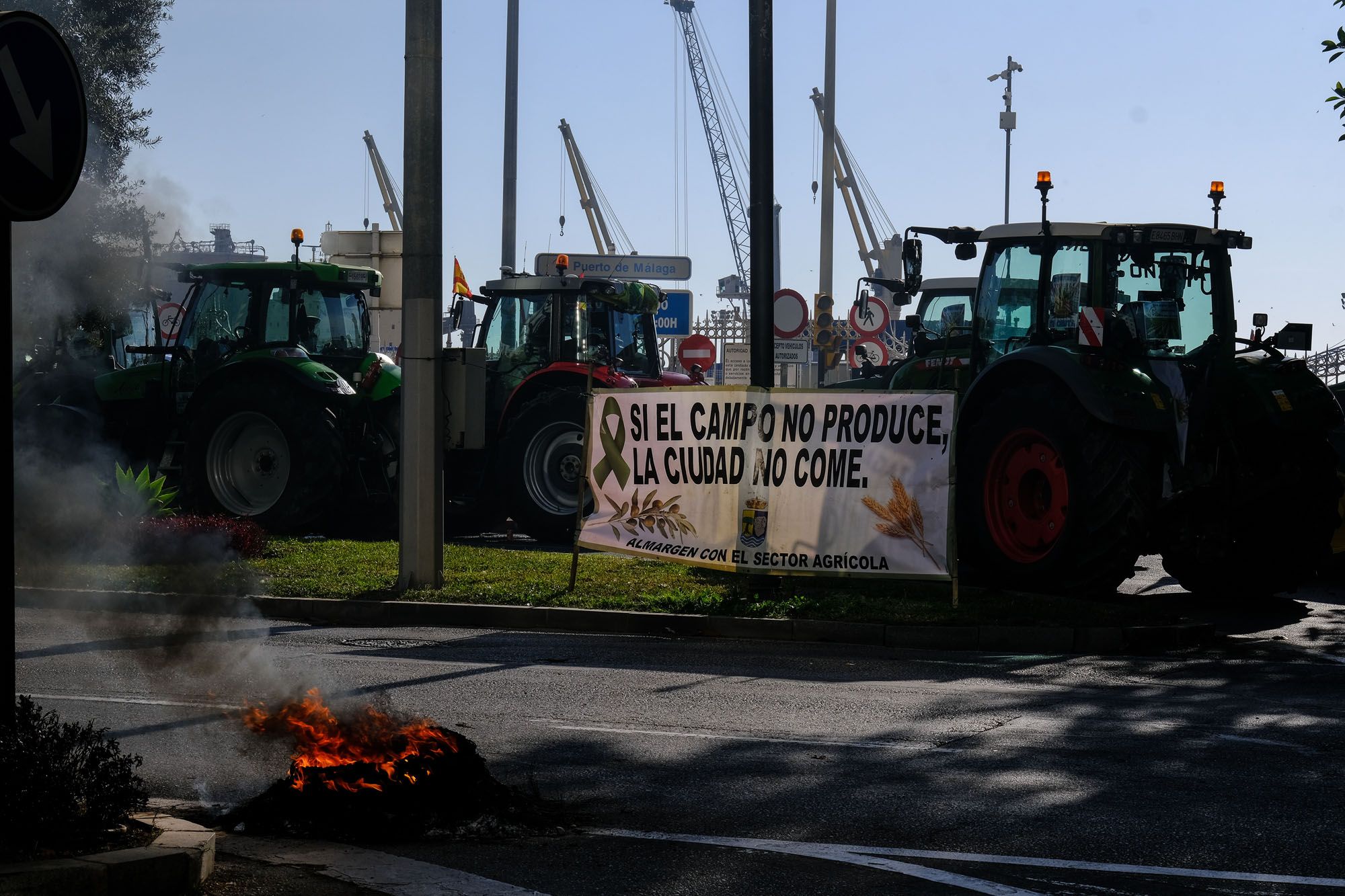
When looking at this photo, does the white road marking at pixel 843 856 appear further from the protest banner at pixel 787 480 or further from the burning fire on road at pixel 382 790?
the protest banner at pixel 787 480

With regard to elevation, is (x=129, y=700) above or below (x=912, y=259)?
below

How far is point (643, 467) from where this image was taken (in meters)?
13.2

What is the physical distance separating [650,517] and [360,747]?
24.7 feet

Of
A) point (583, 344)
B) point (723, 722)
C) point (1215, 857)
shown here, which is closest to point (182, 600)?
point (723, 722)

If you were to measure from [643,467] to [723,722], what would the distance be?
5430 mm

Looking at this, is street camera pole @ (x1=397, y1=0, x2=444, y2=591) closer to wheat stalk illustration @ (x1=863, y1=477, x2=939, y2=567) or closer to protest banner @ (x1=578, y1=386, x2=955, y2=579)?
protest banner @ (x1=578, y1=386, x2=955, y2=579)

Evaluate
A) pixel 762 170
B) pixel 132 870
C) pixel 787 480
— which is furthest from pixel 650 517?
pixel 132 870

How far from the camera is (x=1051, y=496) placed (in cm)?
1331

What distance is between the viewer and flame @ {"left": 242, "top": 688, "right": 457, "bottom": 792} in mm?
5617

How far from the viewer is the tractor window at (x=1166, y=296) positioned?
13406mm

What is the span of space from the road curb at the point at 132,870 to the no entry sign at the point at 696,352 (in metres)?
20.0

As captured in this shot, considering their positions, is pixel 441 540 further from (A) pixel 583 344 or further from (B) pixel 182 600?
(A) pixel 583 344

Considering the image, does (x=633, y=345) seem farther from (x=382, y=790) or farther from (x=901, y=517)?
(x=382, y=790)

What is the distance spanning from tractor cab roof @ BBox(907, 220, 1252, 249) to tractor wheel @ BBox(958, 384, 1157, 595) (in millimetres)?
1450
